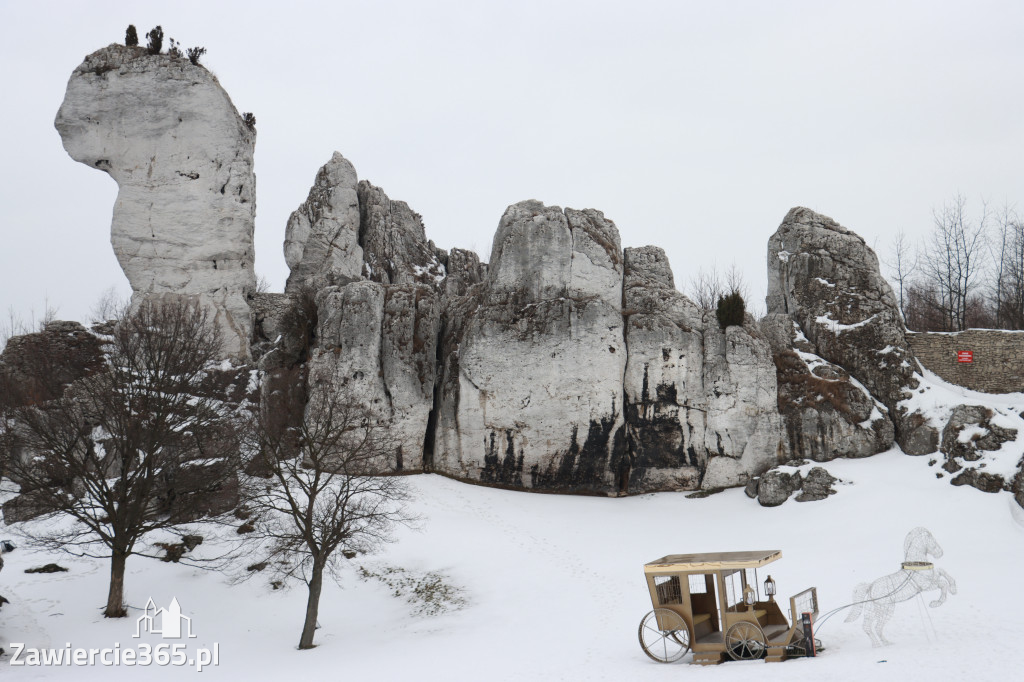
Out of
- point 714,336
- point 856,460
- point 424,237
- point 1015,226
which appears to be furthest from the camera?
point 424,237

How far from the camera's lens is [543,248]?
95.4ft

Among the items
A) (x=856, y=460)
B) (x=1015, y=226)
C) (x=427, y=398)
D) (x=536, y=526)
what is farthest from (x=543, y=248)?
(x=1015, y=226)

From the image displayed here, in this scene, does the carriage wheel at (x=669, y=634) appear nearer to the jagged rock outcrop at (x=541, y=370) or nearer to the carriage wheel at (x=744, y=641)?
the carriage wheel at (x=744, y=641)

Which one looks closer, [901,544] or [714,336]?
[901,544]

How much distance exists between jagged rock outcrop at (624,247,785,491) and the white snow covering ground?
1357 mm

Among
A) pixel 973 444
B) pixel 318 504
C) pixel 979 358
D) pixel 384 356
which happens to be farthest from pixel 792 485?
pixel 318 504

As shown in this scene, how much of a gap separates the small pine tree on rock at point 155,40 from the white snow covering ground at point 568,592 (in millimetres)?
23641

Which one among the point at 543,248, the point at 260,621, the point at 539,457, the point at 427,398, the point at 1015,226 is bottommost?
the point at 260,621

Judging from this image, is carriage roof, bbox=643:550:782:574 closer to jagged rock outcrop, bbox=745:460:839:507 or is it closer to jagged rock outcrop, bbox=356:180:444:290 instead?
jagged rock outcrop, bbox=745:460:839:507

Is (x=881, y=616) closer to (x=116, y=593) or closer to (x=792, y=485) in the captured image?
(x=792, y=485)

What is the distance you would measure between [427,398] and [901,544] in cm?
1665

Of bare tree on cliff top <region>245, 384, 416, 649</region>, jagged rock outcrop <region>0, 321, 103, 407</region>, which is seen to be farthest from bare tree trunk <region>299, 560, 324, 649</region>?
jagged rock outcrop <region>0, 321, 103, 407</region>

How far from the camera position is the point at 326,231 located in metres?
38.8

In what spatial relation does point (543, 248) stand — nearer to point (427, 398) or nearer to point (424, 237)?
point (427, 398)
